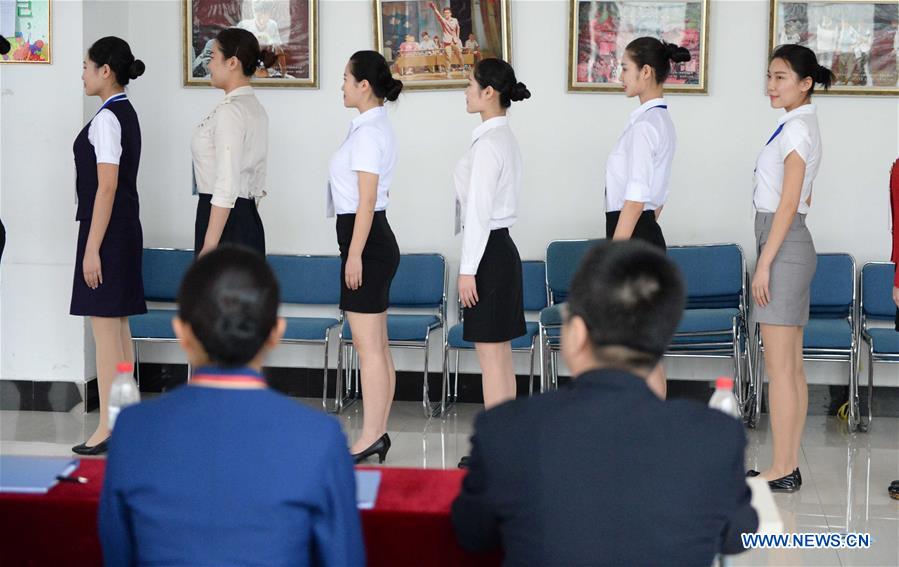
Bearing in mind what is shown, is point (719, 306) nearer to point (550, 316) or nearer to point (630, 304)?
point (550, 316)

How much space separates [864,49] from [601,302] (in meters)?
4.63

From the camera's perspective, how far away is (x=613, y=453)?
5.26 ft

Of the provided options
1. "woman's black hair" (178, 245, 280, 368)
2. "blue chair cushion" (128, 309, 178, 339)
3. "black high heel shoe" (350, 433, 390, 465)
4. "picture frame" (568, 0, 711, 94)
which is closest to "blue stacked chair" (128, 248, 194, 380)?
"blue chair cushion" (128, 309, 178, 339)

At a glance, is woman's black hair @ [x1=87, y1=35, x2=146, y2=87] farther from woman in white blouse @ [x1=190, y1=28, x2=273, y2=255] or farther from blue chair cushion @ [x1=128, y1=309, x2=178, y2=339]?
blue chair cushion @ [x1=128, y1=309, x2=178, y2=339]

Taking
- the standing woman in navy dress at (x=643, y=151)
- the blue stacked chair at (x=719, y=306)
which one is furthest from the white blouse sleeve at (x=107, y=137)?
the blue stacked chair at (x=719, y=306)

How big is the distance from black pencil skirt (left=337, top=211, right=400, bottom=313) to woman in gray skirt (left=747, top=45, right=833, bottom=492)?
1.49 metres

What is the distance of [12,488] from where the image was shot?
2.01m

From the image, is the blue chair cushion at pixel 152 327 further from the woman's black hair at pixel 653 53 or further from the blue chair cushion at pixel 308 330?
the woman's black hair at pixel 653 53

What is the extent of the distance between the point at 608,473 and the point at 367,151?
2.89 m

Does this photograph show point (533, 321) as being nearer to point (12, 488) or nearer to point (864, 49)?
point (864, 49)

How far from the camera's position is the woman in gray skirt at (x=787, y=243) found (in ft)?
13.6

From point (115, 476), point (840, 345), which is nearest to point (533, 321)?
point (840, 345)

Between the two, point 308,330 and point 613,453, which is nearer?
point 613,453

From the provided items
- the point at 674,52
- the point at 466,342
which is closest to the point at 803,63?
the point at 674,52
